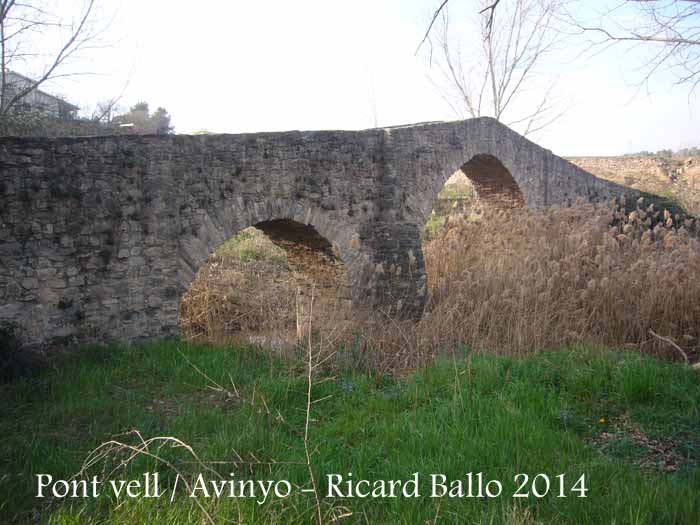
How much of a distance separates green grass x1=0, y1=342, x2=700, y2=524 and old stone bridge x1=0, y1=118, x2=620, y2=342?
29.5 inches

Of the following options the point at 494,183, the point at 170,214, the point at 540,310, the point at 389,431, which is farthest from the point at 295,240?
the point at 494,183

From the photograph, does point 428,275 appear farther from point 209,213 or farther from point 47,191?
point 47,191

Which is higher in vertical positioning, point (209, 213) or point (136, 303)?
point (209, 213)

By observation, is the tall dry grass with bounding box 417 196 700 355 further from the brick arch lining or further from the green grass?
the brick arch lining

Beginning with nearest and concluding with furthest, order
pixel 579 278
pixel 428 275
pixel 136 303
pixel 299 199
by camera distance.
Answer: pixel 136 303 < pixel 579 278 < pixel 299 199 < pixel 428 275

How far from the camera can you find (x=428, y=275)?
873 centimetres

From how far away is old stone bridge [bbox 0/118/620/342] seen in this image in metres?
5.33

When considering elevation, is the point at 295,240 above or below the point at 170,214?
below

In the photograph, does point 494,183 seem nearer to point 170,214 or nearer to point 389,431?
point 170,214

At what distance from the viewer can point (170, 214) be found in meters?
Answer: 6.13

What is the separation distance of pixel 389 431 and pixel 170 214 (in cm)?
376

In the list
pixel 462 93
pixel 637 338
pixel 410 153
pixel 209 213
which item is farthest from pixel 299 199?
pixel 462 93

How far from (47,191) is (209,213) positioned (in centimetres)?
172

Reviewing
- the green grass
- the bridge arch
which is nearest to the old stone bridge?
the bridge arch
